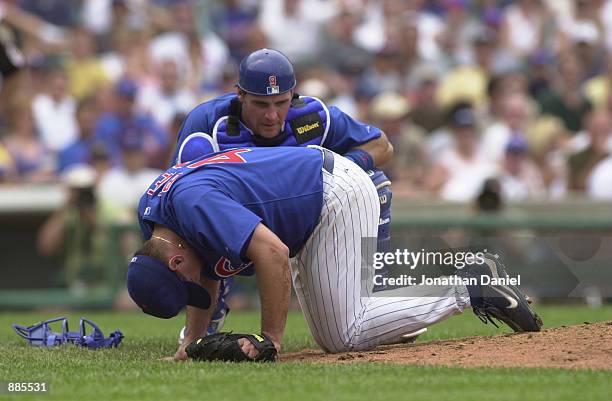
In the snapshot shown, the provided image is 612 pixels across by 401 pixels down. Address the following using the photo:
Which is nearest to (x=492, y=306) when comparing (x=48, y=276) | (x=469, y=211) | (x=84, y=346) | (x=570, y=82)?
(x=84, y=346)

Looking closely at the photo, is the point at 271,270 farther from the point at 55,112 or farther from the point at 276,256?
the point at 55,112

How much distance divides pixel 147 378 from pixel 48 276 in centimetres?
730

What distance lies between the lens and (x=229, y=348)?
5852 mm

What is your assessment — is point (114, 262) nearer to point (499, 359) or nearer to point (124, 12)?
point (124, 12)

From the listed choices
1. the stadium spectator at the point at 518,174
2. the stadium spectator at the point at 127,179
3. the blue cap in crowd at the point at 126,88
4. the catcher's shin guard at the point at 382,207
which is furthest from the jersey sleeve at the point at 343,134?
the blue cap in crowd at the point at 126,88

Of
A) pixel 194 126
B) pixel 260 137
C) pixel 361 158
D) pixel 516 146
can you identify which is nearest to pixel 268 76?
pixel 260 137

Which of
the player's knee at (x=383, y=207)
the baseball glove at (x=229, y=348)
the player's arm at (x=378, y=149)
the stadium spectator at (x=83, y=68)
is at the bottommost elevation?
the baseball glove at (x=229, y=348)

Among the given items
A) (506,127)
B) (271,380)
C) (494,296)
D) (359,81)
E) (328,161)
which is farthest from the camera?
(359,81)

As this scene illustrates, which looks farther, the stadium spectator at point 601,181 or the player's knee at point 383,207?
the stadium spectator at point 601,181

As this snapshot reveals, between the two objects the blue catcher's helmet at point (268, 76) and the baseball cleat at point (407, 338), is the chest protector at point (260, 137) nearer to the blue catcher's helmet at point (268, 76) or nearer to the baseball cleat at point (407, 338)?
the blue catcher's helmet at point (268, 76)

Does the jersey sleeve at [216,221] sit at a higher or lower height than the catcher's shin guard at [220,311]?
higher

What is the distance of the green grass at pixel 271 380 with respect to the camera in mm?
4770

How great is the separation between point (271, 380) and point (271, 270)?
2.15 feet

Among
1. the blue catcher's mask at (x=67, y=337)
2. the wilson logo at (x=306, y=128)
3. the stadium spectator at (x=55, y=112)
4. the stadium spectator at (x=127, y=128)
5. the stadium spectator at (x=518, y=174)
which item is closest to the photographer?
the blue catcher's mask at (x=67, y=337)
